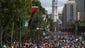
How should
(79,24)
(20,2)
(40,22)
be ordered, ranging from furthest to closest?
(79,24) → (40,22) → (20,2)

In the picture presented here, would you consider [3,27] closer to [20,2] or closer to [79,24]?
[20,2]

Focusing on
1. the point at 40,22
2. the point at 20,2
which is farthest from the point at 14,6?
the point at 40,22

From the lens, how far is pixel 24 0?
39.1 m

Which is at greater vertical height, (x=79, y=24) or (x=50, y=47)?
(x=50, y=47)

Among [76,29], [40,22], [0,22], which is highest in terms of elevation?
[0,22]

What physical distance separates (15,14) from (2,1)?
1.89 m

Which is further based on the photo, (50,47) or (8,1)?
(50,47)

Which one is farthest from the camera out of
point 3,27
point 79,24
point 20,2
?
point 79,24

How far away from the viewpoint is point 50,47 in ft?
153

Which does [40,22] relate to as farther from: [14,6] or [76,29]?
[76,29]

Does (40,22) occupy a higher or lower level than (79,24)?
higher

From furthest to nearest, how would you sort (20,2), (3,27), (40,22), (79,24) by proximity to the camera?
(79,24) < (40,22) < (3,27) < (20,2)

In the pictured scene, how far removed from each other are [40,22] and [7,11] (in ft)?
156

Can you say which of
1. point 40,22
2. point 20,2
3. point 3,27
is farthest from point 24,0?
point 40,22
